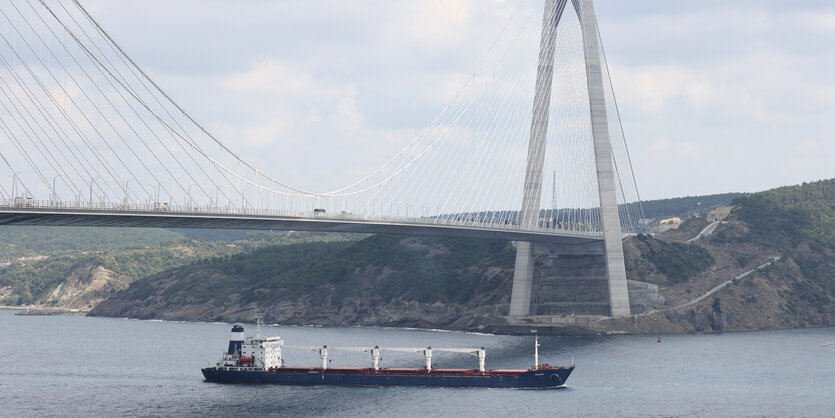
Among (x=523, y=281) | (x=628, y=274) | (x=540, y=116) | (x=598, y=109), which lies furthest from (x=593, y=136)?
(x=628, y=274)

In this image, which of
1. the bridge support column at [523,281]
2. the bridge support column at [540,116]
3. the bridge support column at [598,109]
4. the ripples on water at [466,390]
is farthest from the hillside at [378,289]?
the bridge support column at [598,109]

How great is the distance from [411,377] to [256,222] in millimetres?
19858

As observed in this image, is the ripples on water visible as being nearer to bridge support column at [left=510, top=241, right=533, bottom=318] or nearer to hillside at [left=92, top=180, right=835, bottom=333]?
bridge support column at [left=510, top=241, right=533, bottom=318]

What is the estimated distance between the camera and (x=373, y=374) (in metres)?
84.8

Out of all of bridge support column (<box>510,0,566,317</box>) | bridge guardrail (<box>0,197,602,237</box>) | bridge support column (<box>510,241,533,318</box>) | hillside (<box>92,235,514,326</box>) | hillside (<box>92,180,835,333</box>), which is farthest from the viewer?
hillside (<box>92,235,514,326</box>)

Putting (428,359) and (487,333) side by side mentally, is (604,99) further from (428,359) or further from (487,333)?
(428,359)

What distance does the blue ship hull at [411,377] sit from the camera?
84000 millimetres

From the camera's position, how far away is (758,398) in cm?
7756

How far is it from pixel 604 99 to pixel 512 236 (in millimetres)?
21811

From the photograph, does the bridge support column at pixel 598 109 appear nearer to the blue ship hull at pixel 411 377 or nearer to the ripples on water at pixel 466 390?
the ripples on water at pixel 466 390

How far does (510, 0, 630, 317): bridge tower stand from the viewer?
125750 mm

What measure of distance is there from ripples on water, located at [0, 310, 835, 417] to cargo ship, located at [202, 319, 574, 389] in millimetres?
1627

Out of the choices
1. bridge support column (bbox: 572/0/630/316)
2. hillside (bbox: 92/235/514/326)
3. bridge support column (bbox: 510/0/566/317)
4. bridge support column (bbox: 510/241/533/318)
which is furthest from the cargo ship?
hillside (bbox: 92/235/514/326)

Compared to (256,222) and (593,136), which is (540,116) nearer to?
(593,136)
